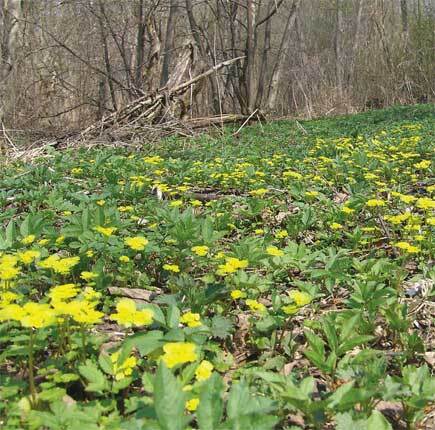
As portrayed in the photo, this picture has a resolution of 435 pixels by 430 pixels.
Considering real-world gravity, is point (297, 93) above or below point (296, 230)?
above

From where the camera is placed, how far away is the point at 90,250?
7.78 feet

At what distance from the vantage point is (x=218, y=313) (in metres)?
2.01

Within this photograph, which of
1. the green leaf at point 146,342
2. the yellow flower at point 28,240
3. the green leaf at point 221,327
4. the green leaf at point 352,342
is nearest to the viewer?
the green leaf at point 146,342

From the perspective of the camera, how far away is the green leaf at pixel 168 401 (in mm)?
1087

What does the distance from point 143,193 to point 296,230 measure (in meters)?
1.29

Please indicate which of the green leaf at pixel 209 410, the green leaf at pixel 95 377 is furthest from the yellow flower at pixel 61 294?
the green leaf at pixel 209 410

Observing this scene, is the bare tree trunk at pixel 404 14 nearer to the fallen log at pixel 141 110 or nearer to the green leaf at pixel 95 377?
the fallen log at pixel 141 110

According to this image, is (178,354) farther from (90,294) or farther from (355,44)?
(355,44)

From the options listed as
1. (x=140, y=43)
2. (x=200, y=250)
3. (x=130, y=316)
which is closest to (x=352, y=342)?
(x=130, y=316)

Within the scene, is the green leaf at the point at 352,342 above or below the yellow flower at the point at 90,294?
below

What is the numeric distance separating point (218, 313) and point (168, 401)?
0.90 meters

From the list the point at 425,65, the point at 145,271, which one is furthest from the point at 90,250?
the point at 425,65

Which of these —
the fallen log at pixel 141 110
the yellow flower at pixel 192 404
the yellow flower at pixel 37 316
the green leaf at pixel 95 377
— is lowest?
the yellow flower at pixel 192 404

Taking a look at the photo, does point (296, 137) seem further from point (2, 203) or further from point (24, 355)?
point (24, 355)
